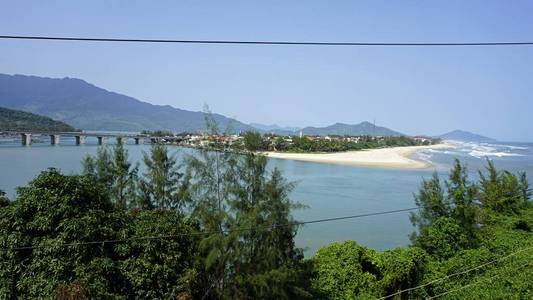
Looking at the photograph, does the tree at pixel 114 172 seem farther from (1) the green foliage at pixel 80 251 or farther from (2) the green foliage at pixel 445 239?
(2) the green foliage at pixel 445 239

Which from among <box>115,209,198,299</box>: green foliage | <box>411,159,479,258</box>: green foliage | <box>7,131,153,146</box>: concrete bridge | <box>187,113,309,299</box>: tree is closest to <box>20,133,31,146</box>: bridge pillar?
<box>7,131,153,146</box>: concrete bridge

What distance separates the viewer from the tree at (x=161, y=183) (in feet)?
41.3

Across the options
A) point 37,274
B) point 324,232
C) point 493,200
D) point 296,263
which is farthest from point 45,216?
point 493,200

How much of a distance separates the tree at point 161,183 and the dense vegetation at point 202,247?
3 cm

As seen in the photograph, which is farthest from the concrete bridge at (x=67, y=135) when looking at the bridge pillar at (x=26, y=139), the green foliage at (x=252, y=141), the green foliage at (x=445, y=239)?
the green foliage at (x=252, y=141)

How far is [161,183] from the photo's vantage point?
Answer: 1280cm

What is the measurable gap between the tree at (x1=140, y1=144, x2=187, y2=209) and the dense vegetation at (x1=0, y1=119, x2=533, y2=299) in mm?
31

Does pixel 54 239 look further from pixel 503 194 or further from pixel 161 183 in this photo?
pixel 503 194

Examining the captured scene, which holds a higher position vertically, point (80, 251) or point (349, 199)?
point (80, 251)

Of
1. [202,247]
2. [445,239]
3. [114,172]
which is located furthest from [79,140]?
[202,247]

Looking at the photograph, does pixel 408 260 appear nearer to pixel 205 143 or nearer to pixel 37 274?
pixel 205 143

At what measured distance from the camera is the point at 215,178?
9.09 meters

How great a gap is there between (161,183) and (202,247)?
5.10 metres

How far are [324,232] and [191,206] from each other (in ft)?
33.1
